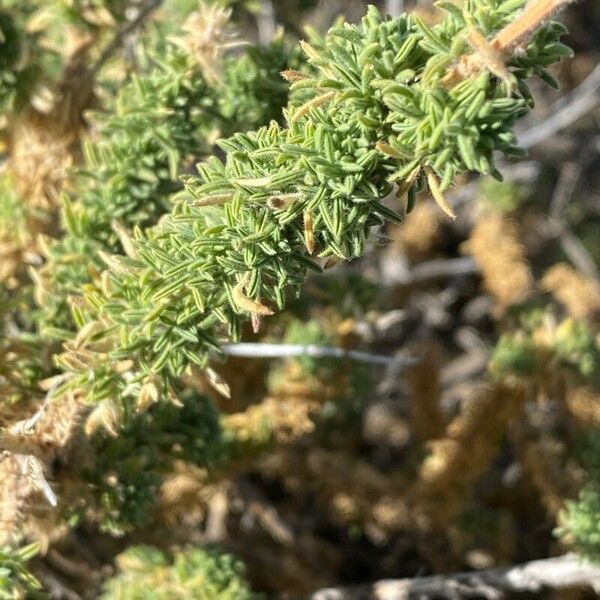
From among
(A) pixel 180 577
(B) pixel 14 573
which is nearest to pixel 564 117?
(A) pixel 180 577

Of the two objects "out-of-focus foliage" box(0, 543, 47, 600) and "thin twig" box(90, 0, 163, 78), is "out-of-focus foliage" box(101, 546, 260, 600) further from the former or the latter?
"thin twig" box(90, 0, 163, 78)

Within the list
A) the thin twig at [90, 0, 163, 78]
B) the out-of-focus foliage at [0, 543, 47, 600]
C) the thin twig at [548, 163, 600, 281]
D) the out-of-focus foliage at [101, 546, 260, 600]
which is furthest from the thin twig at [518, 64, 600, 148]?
the out-of-focus foliage at [0, 543, 47, 600]

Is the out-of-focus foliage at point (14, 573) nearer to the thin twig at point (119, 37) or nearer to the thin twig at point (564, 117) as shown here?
the thin twig at point (119, 37)

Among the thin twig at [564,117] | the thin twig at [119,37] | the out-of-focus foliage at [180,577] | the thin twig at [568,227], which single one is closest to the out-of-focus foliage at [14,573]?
the out-of-focus foliage at [180,577]

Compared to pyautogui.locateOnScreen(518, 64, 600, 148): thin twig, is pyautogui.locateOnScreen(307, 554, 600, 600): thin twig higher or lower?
lower

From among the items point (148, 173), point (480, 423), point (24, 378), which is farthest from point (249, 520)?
point (148, 173)

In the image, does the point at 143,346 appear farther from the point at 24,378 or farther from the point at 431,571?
the point at 431,571

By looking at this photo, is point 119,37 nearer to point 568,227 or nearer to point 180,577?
point 180,577

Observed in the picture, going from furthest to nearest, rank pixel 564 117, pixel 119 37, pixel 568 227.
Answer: pixel 568 227 < pixel 564 117 < pixel 119 37
